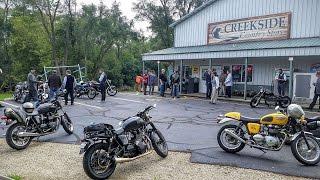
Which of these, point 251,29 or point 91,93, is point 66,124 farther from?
point 251,29

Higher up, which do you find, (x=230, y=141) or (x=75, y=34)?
(x=75, y=34)

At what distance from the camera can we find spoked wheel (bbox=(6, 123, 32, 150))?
8.33 m

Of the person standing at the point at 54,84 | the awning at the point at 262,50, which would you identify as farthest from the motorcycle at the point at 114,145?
the awning at the point at 262,50

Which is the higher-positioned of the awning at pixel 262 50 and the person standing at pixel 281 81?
the awning at pixel 262 50

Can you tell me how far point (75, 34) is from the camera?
36.1 m

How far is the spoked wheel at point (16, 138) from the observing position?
833 cm

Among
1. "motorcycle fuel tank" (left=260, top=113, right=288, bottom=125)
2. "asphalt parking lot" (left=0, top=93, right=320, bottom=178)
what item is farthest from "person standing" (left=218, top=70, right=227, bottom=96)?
"motorcycle fuel tank" (left=260, top=113, right=288, bottom=125)

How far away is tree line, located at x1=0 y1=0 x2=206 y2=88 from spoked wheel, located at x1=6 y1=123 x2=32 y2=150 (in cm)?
2778

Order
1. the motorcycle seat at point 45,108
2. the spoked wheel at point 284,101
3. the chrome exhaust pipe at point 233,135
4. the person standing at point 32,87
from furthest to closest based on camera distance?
the person standing at point 32,87 → the spoked wheel at point 284,101 → the motorcycle seat at point 45,108 → the chrome exhaust pipe at point 233,135

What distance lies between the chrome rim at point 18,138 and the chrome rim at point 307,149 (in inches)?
234

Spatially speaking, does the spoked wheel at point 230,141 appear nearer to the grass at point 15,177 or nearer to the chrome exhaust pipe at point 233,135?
the chrome exhaust pipe at point 233,135

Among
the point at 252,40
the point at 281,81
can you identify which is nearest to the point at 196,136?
the point at 281,81

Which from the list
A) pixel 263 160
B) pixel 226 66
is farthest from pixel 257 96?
pixel 263 160

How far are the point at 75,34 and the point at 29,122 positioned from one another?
2835 cm
